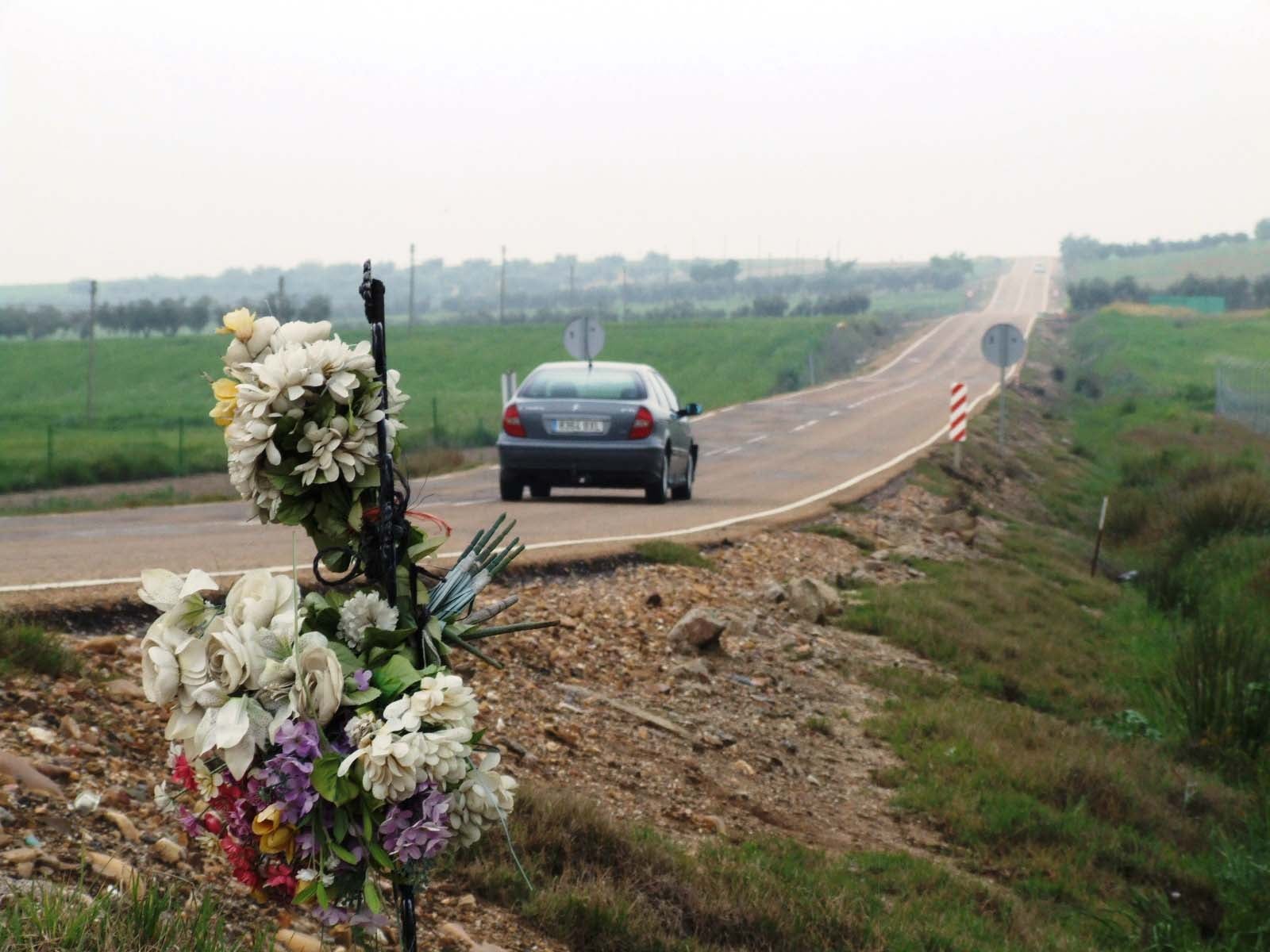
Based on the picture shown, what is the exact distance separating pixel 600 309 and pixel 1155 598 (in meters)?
118

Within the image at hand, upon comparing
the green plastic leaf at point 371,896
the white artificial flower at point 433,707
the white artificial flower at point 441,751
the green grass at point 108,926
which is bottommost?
the green grass at point 108,926

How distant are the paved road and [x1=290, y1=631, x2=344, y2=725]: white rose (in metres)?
0.24

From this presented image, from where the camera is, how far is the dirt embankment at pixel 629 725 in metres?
5.67

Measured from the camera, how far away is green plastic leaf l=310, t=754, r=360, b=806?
3.30 meters

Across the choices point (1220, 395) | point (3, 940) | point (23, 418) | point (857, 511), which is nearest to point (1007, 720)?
point (3, 940)

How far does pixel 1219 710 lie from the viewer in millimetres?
12758

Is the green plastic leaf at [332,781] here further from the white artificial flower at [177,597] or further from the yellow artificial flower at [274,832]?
the white artificial flower at [177,597]

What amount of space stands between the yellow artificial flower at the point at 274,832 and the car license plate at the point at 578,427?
1512 cm

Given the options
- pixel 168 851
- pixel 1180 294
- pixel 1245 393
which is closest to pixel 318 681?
pixel 168 851

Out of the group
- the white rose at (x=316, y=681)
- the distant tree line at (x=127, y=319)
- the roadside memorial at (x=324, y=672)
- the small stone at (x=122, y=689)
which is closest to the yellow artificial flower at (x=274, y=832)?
the roadside memorial at (x=324, y=672)

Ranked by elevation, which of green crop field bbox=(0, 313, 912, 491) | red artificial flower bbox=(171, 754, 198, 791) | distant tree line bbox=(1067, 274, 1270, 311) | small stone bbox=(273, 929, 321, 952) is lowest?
green crop field bbox=(0, 313, 912, 491)

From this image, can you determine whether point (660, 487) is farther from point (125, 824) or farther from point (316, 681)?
point (316, 681)

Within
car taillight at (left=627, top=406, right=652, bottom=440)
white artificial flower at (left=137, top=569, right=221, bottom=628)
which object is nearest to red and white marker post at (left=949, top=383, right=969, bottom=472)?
car taillight at (left=627, top=406, right=652, bottom=440)

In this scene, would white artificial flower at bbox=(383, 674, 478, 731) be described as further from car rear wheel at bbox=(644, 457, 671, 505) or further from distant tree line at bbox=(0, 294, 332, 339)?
distant tree line at bbox=(0, 294, 332, 339)
